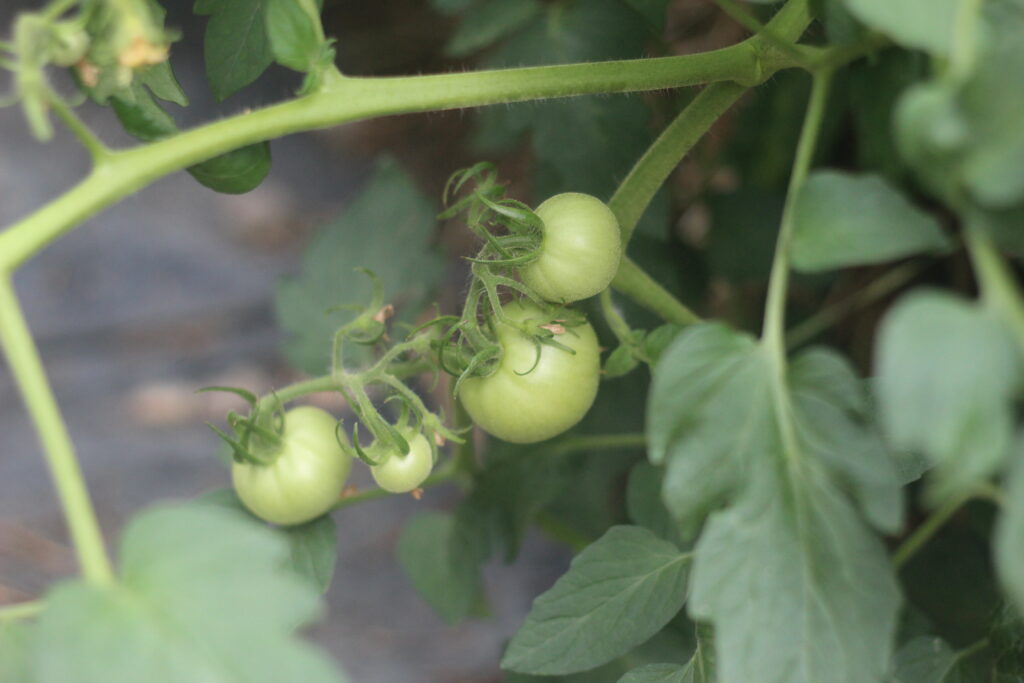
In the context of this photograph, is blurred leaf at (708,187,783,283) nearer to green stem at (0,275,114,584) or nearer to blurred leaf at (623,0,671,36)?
blurred leaf at (623,0,671,36)

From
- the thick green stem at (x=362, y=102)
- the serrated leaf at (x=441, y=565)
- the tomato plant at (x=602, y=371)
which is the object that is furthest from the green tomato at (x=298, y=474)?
the serrated leaf at (x=441, y=565)

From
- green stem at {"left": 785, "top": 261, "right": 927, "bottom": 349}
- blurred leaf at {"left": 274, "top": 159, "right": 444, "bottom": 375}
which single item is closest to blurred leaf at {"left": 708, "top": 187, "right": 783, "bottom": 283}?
green stem at {"left": 785, "top": 261, "right": 927, "bottom": 349}

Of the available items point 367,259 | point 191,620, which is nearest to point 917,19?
point 191,620

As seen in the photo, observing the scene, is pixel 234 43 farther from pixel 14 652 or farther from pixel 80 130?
pixel 14 652

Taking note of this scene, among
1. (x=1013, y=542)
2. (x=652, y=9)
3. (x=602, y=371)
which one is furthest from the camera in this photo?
(x=652, y=9)

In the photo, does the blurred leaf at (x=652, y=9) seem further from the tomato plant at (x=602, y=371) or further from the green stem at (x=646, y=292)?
the green stem at (x=646, y=292)

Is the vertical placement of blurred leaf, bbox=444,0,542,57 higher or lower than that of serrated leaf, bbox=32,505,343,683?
higher

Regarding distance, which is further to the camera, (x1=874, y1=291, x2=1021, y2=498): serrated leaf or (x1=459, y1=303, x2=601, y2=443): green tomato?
(x1=459, y1=303, x2=601, y2=443): green tomato
